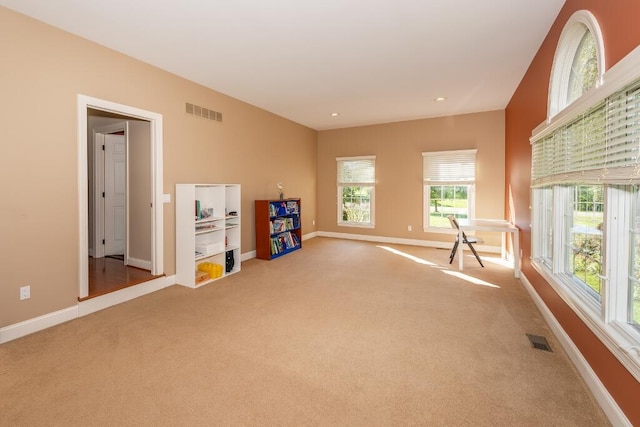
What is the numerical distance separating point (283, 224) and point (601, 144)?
15.4ft

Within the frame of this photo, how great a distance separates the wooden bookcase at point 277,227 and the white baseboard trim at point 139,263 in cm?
177

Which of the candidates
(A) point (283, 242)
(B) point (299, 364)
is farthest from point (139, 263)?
(B) point (299, 364)

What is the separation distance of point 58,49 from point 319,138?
5438mm

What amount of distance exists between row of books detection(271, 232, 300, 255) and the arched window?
4.29m

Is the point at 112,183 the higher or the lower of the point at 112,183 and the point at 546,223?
the higher

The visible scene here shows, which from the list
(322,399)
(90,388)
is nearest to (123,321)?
(90,388)

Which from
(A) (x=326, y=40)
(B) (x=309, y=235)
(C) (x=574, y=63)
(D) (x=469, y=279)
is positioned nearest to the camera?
(C) (x=574, y=63)

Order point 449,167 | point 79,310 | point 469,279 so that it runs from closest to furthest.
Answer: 1. point 79,310
2. point 469,279
3. point 449,167

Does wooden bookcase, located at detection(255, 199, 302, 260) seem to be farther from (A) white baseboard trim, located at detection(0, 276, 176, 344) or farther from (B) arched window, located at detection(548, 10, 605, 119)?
(B) arched window, located at detection(548, 10, 605, 119)

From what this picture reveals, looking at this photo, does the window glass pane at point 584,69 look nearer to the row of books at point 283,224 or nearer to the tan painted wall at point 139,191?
the row of books at point 283,224

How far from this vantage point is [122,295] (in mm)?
3283

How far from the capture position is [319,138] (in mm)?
7570

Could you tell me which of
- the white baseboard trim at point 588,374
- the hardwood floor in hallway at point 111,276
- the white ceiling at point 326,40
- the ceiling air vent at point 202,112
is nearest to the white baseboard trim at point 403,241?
the white ceiling at point 326,40

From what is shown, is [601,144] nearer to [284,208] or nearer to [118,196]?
[284,208]
